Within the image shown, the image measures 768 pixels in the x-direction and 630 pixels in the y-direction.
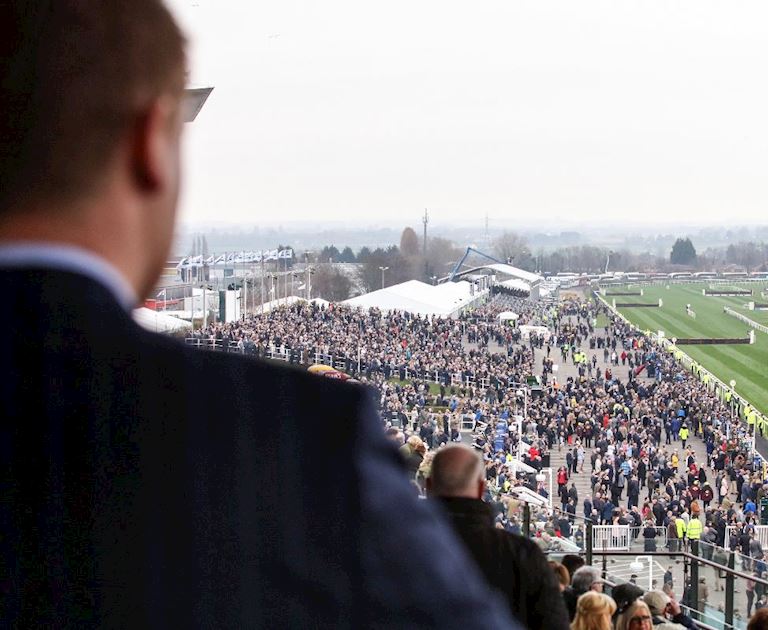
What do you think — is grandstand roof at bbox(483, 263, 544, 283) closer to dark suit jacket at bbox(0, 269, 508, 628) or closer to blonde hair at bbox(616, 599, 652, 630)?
blonde hair at bbox(616, 599, 652, 630)

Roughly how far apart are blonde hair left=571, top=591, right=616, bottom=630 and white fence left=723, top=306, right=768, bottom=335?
927 inches

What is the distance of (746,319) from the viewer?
86.4 ft

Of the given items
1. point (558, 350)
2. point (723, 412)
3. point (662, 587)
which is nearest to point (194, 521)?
point (662, 587)

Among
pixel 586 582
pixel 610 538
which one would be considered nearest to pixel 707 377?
pixel 610 538

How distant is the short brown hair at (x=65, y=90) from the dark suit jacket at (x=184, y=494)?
0.03m

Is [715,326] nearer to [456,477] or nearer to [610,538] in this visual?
[610,538]

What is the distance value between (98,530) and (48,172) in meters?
0.10

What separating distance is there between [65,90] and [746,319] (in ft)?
90.0

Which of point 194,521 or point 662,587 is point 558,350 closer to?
point 662,587

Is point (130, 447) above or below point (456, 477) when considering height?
above

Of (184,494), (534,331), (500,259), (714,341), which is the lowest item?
(714,341)

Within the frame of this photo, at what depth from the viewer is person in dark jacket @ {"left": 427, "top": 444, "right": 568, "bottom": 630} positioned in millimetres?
983

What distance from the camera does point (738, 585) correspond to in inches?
122

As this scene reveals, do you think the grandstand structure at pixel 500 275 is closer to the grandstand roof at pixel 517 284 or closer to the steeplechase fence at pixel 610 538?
the grandstand roof at pixel 517 284
